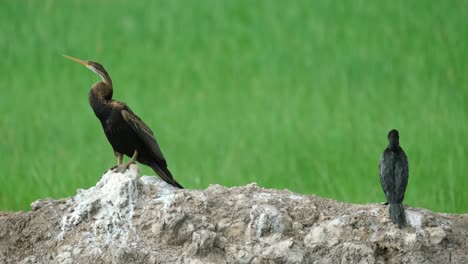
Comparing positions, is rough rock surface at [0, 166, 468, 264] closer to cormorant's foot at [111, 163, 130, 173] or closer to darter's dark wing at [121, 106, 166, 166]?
cormorant's foot at [111, 163, 130, 173]

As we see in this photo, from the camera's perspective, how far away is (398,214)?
253 inches

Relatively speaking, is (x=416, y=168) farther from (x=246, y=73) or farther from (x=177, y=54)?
(x=177, y=54)

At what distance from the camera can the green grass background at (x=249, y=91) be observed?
35.3 ft

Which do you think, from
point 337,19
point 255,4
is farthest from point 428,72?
point 255,4

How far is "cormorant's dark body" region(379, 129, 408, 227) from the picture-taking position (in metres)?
6.43

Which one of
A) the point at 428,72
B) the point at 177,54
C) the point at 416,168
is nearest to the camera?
the point at 416,168

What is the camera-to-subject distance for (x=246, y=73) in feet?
46.7

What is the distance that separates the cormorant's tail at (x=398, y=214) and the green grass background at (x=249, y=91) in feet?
11.4

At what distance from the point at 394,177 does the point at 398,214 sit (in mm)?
279

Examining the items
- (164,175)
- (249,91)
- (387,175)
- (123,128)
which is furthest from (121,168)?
(249,91)

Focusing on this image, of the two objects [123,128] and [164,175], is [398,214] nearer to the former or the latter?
[164,175]

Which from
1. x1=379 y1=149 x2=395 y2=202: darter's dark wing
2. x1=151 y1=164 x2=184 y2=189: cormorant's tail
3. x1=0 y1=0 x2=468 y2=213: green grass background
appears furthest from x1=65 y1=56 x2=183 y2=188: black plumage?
x1=0 y1=0 x2=468 y2=213: green grass background

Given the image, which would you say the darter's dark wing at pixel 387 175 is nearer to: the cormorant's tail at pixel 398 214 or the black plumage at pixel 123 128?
the cormorant's tail at pixel 398 214

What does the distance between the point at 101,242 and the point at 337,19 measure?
33.2 feet
